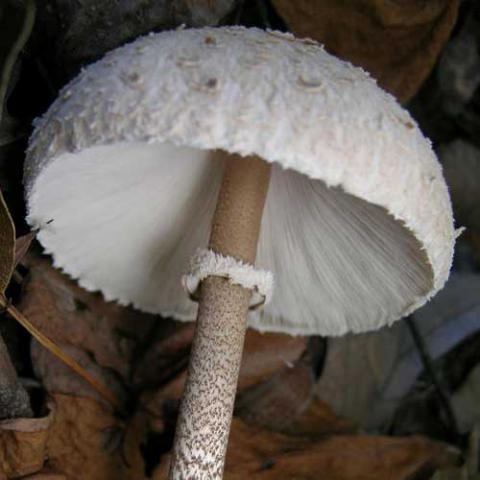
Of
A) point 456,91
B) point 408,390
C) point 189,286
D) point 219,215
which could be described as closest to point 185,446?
point 189,286

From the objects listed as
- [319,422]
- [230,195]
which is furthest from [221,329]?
[319,422]

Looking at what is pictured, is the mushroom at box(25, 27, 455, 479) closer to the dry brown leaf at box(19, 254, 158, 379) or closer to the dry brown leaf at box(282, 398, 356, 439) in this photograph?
the dry brown leaf at box(19, 254, 158, 379)

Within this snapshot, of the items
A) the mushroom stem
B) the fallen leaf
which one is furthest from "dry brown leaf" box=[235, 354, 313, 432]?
the mushroom stem

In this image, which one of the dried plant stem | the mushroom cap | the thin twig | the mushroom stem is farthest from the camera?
the thin twig

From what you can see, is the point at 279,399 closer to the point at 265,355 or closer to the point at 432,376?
the point at 265,355

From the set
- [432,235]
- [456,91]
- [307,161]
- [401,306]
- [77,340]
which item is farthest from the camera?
[456,91]

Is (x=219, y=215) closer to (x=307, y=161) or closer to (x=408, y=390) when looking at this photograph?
(x=307, y=161)
